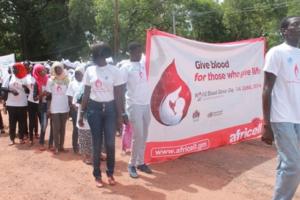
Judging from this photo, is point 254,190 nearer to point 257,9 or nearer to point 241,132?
point 241,132

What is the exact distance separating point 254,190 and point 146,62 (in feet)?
7.56

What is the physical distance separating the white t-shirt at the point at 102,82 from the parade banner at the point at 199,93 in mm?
887

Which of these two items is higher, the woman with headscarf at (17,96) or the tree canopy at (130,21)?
the tree canopy at (130,21)

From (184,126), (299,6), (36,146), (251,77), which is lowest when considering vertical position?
(36,146)

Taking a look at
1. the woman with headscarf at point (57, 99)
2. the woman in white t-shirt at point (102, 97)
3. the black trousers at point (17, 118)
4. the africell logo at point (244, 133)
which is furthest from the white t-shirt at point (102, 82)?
the black trousers at point (17, 118)

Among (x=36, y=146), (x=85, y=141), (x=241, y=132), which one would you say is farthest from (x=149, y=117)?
(x=36, y=146)

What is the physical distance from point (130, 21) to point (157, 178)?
113 ft

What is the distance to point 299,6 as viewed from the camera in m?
41.8

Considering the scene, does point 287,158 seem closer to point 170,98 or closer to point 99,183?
point 99,183

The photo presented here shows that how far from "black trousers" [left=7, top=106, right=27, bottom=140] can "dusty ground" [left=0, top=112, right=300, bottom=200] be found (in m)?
0.96

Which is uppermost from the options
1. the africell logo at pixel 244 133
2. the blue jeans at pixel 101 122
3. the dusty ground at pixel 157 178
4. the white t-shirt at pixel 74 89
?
the white t-shirt at pixel 74 89

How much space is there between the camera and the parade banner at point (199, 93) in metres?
6.75

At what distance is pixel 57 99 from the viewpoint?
823 cm

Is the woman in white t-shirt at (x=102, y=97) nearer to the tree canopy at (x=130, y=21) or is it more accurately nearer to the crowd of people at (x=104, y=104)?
the crowd of people at (x=104, y=104)
